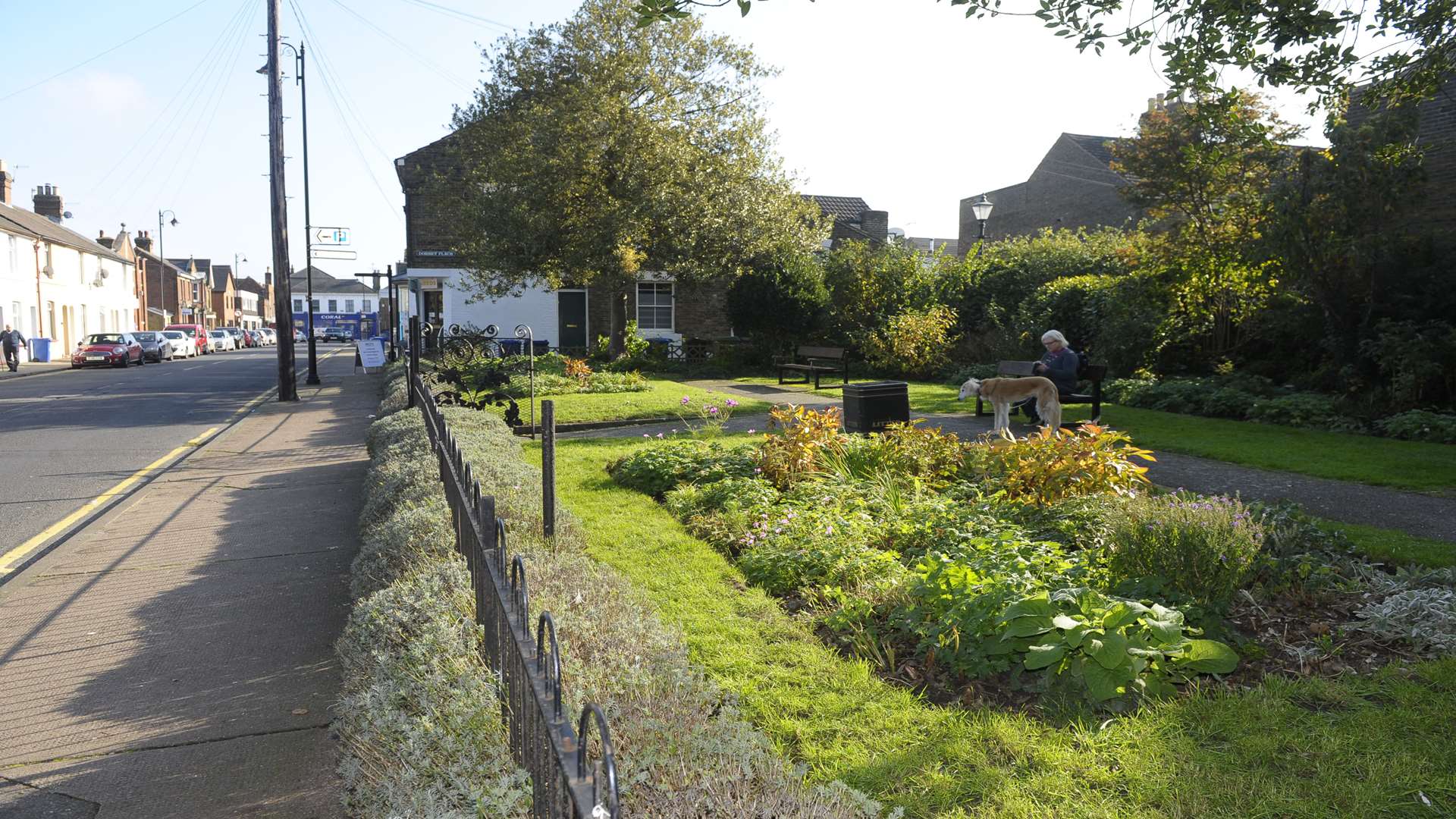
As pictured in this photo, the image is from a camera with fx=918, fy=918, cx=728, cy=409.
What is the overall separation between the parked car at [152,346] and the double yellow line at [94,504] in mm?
28846

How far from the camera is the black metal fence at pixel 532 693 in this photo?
1.91 metres

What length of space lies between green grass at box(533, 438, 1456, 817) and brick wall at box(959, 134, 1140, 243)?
3133 centimetres

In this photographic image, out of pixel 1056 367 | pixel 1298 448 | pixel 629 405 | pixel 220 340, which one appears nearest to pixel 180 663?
pixel 629 405

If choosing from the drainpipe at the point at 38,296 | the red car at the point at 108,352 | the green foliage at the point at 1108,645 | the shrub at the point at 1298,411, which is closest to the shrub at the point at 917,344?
the shrub at the point at 1298,411

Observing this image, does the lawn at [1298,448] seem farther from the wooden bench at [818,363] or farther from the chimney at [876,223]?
the chimney at [876,223]

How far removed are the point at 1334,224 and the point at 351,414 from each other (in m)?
16.4

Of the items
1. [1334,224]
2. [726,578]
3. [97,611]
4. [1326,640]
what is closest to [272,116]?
[97,611]

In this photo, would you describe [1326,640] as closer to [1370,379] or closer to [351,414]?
[1370,379]

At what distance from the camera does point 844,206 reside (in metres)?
42.1

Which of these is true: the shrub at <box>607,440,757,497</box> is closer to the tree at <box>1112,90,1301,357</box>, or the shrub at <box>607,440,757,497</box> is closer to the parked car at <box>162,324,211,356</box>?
the tree at <box>1112,90,1301,357</box>

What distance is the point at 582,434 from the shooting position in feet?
40.0

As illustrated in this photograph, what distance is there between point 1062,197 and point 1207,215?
76.3ft

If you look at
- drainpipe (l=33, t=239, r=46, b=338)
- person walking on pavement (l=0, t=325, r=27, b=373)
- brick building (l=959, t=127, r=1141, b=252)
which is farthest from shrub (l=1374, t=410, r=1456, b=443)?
drainpipe (l=33, t=239, r=46, b=338)

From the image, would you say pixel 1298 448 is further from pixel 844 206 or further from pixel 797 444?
pixel 844 206
